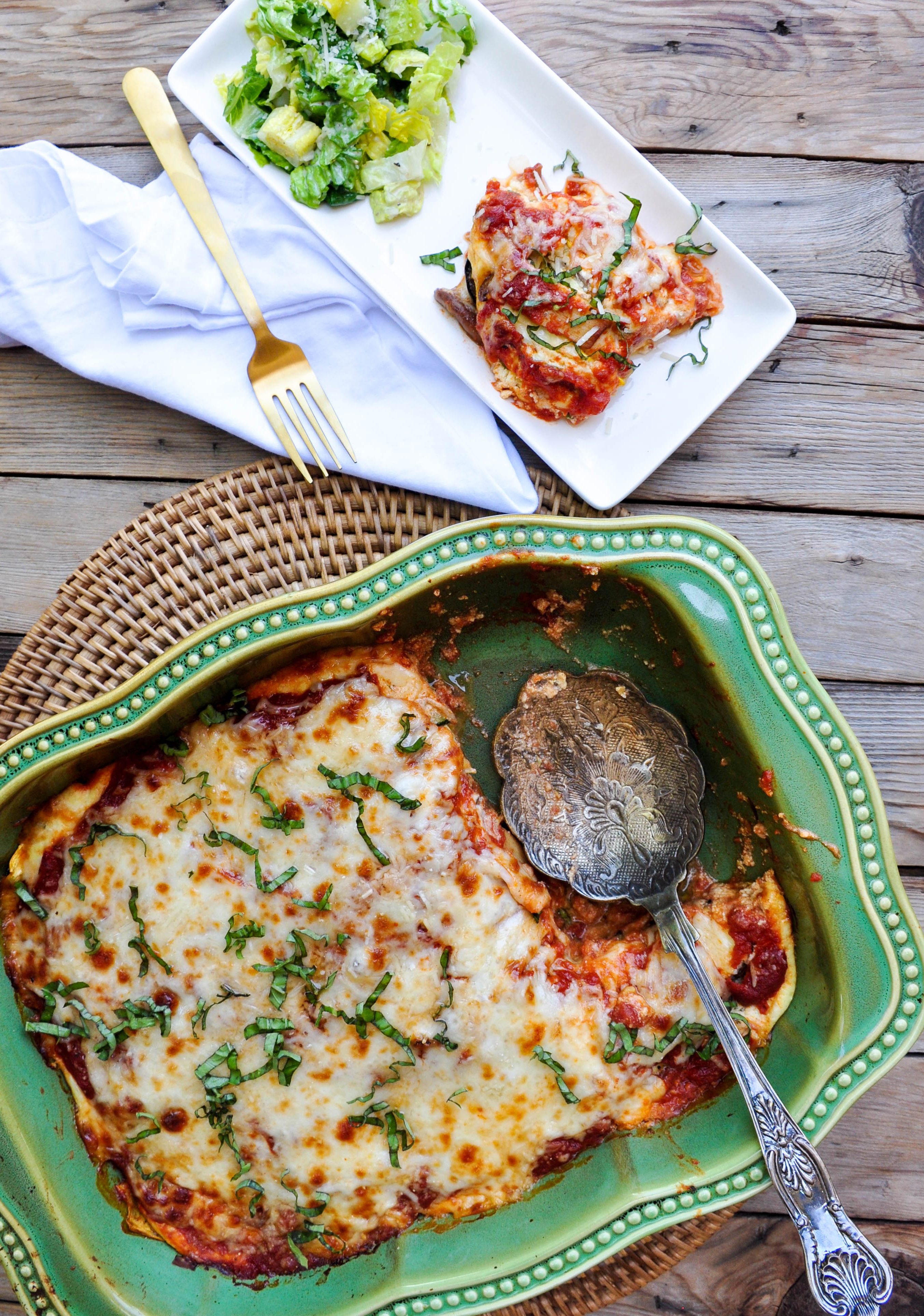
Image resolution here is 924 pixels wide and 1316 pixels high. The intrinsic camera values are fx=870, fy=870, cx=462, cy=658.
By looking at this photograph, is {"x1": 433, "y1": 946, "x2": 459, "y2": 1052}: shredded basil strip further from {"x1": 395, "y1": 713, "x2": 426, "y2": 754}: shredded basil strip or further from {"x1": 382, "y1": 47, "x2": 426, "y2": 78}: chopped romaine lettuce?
{"x1": 382, "y1": 47, "x2": 426, "y2": 78}: chopped romaine lettuce

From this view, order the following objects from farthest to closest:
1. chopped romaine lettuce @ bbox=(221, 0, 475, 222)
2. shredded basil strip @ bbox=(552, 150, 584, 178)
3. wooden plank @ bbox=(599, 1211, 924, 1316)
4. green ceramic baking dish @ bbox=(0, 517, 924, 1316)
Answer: wooden plank @ bbox=(599, 1211, 924, 1316), shredded basil strip @ bbox=(552, 150, 584, 178), chopped romaine lettuce @ bbox=(221, 0, 475, 222), green ceramic baking dish @ bbox=(0, 517, 924, 1316)

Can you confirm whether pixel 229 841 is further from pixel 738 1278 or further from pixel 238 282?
pixel 738 1278

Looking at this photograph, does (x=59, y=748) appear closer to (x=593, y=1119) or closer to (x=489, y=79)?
(x=593, y=1119)


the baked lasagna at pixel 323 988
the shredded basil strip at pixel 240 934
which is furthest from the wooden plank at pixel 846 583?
the shredded basil strip at pixel 240 934

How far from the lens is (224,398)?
210 centimetres

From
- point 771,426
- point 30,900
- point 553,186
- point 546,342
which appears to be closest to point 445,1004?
point 30,900

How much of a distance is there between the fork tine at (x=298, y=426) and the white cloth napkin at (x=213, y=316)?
0.18ft

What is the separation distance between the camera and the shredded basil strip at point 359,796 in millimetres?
1839

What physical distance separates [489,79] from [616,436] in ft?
3.03

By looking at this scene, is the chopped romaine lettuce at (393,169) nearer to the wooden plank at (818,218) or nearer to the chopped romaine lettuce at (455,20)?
the chopped romaine lettuce at (455,20)

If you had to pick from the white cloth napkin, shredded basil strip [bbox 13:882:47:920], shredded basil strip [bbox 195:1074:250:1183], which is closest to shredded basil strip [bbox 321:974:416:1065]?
shredded basil strip [bbox 195:1074:250:1183]

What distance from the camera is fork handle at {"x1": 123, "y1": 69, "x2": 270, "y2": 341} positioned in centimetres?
209

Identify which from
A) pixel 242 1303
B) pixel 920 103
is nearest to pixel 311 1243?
pixel 242 1303

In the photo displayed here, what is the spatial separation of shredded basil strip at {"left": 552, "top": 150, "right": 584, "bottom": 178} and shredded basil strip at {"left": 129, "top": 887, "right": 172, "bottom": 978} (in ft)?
6.44
